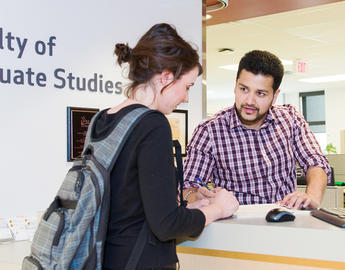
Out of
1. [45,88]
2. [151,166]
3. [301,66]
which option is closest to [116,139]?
[151,166]

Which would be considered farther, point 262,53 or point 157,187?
point 262,53

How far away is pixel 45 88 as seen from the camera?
2.72 metres

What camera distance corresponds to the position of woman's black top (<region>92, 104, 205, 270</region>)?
1.30 meters

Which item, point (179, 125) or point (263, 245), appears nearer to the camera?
point (263, 245)

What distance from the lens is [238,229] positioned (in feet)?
5.19

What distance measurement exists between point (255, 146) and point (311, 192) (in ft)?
1.25

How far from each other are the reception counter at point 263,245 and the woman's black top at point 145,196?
0.26 meters

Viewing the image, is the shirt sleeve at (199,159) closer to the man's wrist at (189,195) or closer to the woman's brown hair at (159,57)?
the man's wrist at (189,195)

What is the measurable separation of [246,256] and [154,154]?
2.11ft

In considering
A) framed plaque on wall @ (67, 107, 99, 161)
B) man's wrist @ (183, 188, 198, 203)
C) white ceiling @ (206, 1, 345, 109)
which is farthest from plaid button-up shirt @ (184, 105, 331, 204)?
white ceiling @ (206, 1, 345, 109)

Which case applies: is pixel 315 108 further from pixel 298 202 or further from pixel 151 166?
pixel 151 166

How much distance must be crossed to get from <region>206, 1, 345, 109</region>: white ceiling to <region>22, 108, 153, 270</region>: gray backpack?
4.83m

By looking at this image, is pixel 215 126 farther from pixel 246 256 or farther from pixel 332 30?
pixel 332 30

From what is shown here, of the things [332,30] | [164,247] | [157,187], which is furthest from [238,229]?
[332,30]
